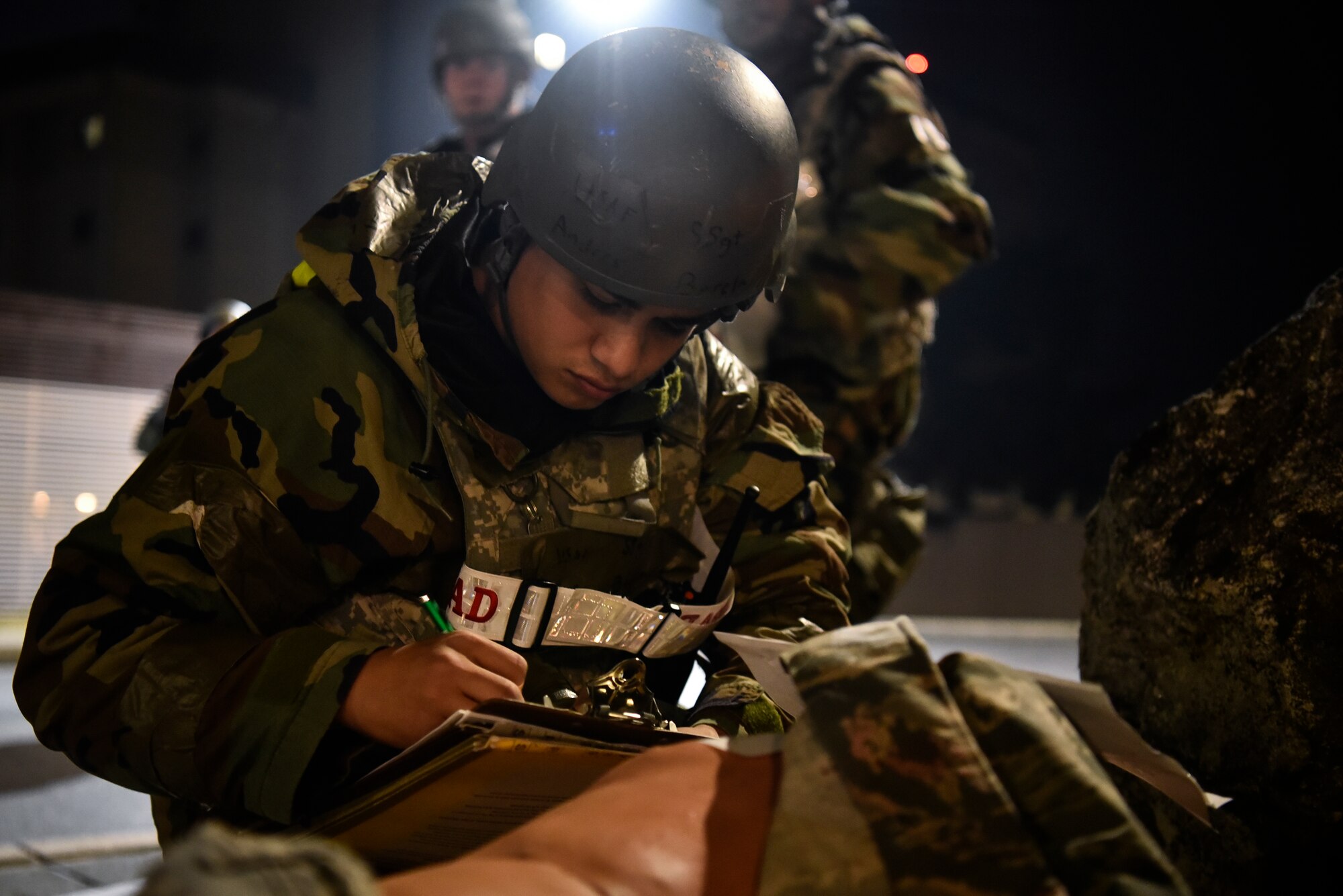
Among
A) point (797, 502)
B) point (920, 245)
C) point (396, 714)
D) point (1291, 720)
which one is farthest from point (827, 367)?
point (396, 714)

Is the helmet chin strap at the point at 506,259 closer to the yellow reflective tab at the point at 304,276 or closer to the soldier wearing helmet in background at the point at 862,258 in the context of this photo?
the yellow reflective tab at the point at 304,276

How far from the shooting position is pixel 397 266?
156 cm

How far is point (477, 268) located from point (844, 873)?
110cm

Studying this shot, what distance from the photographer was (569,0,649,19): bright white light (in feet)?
23.1

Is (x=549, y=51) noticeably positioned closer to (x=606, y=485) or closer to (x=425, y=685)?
(x=606, y=485)

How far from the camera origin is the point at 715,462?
1.85 metres

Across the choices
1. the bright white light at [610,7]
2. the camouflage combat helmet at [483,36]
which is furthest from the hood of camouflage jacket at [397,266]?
the bright white light at [610,7]

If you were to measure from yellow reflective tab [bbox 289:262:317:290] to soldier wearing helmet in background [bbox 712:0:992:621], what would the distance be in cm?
165

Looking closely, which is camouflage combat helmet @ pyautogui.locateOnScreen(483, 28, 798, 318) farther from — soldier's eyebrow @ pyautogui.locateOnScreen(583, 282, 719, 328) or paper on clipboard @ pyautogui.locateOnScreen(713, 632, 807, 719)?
paper on clipboard @ pyautogui.locateOnScreen(713, 632, 807, 719)

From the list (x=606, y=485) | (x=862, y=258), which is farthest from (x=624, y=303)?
(x=862, y=258)

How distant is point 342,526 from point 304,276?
0.38 meters

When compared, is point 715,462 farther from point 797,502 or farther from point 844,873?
point 844,873

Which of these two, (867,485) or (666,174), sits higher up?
(666,174)

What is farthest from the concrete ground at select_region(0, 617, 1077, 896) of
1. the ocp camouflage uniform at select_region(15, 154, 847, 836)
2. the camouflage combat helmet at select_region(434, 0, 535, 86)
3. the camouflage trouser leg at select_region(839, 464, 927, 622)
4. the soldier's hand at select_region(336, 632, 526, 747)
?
the camouflage combat helmet at select_region(434, 0, 535, 86)
